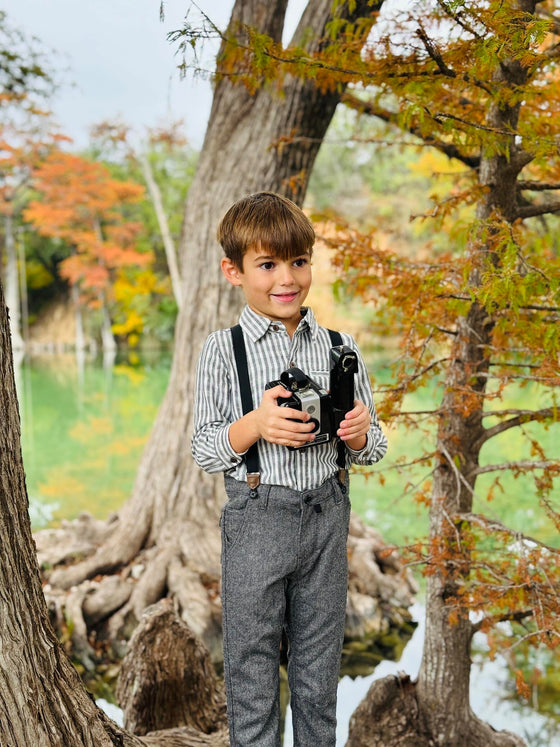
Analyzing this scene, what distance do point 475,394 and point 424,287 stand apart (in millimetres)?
375

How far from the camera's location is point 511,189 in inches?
82.6

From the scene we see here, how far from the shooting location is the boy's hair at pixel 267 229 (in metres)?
1.43

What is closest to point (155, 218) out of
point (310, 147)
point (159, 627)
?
point (310, 147)

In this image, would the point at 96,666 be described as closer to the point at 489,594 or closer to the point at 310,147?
the point at 489,594

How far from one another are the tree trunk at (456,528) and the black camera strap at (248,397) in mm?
614

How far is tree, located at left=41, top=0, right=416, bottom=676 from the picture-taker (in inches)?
134

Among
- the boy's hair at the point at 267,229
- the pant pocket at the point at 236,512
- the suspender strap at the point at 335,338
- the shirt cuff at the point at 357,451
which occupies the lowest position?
the pant pocket at the point at 236,512

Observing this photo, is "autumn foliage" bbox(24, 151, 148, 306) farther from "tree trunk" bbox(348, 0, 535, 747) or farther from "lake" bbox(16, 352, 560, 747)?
"tree trunk" bbox(348, 0, 535, 747)

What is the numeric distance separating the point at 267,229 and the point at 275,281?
0.34 ft

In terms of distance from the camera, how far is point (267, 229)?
1.44m

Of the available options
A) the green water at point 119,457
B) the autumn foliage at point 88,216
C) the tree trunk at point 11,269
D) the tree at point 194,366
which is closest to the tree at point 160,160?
the autumn foliage at point 88,216

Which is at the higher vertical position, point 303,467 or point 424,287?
point 424,287

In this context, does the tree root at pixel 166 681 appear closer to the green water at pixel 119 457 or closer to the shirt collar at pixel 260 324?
the green water at pixel 119 457

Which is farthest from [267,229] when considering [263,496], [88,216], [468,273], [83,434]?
[88,216]
